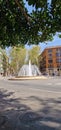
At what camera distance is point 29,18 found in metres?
10.6

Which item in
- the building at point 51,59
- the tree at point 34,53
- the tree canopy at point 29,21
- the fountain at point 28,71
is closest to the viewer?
the tree canopy at point 29,21

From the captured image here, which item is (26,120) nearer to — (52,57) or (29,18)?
(29,18)

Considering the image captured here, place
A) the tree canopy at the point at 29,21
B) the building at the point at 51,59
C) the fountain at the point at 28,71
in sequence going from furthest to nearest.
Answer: the building at the point at 51,59 < the fountain at the point at 28,71 < the tree canopy at the point at 29,21

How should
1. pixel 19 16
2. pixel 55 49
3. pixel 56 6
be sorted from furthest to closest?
pixel 55 49 → pixel 19 16 → pixel 56 6

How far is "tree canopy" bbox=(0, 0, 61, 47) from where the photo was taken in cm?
948

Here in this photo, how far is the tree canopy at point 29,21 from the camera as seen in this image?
9.48 meters

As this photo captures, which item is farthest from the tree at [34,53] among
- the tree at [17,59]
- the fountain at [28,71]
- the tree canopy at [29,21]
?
the tree canopy at [29,21]

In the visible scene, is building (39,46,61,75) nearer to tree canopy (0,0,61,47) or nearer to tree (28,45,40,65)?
tree (28,45,40,65)

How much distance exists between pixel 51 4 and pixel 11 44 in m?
4.13

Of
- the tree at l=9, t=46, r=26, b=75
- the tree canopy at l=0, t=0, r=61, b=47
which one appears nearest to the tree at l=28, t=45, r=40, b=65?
the tree at l=9, t=46, r=26, b=75

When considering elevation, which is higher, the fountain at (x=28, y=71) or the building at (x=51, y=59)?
the building at (x=51, y=59)

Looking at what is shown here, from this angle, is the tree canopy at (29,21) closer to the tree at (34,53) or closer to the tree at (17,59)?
the tree at (17,59)

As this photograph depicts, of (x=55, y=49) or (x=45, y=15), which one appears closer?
(x=45, y=15)

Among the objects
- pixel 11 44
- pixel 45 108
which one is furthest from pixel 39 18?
pixel 45 108
